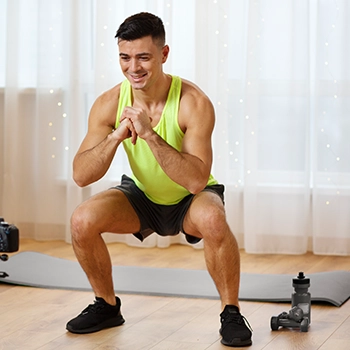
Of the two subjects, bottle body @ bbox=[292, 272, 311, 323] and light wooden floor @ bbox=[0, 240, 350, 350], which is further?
bottle body @ bbox=[292, 272, 311, 323]

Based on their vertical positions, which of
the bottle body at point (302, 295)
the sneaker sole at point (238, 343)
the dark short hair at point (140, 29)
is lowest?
the sneaker sole at point (238, 343)

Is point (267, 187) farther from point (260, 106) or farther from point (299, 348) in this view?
point (299, 348)

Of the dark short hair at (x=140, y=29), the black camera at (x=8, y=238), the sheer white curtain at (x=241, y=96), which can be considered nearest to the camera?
the dark short hair at (x=140, y=29)

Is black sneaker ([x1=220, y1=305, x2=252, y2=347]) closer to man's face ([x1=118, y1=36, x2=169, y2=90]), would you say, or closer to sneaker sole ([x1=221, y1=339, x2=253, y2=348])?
sneaker sole ([x1=221, y1=339, x2=253, y2=348])

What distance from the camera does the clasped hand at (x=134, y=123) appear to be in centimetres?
246

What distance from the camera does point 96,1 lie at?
166 inches

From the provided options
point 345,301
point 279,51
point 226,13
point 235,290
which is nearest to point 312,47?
point 279,51

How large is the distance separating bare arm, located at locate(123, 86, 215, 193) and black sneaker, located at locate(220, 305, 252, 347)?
16.2 inches

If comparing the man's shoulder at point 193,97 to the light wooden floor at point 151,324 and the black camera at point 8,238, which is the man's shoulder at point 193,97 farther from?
the black camera at point 8,238

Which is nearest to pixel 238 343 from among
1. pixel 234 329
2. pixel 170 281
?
pixel 234 329

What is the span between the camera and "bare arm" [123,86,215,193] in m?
2.46

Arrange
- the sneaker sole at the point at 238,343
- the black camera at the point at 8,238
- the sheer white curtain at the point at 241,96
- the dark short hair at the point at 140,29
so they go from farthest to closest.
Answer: the sheer white curtain at the point at 241,96 → the black camera at the point at 8,238 → the dark short hair at the point at 140,29 → the sneaker sole at the point at 238,343

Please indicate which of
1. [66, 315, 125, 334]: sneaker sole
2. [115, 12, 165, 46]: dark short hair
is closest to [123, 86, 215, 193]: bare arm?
[115, 12, 165, 46]: dark short hair

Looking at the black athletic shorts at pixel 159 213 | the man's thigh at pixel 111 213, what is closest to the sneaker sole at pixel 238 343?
the black athletic shorts at pixel 159 213
